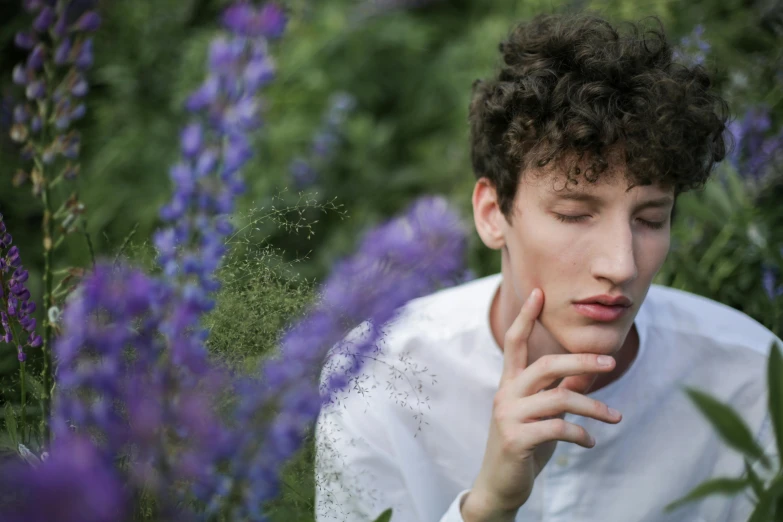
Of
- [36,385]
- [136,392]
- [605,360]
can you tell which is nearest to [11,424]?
[36,385]

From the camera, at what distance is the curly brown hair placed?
1.14 metres

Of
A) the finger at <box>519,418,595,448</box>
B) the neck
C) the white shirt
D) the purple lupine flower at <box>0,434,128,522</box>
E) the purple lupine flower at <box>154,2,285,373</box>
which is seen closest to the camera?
the purple lupine flower at <box>0,434,128,522</box>

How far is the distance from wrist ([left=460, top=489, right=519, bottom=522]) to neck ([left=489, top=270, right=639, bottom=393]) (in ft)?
0.95

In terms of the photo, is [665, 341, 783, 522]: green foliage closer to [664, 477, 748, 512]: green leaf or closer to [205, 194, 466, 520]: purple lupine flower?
[664, 477, 748, 512]: green leaf

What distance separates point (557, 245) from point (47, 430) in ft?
2.20

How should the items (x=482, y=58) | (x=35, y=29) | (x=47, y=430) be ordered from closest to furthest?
(x=47, y=430) < (x=35, y=29) < (x=482, y=58)

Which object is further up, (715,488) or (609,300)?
(715,488)

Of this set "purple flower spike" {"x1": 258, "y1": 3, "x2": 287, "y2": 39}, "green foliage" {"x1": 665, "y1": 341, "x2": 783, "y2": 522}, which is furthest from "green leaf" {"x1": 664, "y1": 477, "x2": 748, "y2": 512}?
"purple flower spike" {"x1": 258, "y1": 3, "x2": 287, "y2": 39}

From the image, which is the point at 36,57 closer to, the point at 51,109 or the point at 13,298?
the point at 51,109

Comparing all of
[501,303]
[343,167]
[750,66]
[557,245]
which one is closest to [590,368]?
[557,245]

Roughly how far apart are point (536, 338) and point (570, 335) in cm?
15

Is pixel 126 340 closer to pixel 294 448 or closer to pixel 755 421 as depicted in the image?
Answer: pixel 294 448

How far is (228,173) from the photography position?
155cm

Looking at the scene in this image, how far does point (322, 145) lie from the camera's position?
9.57 ft
